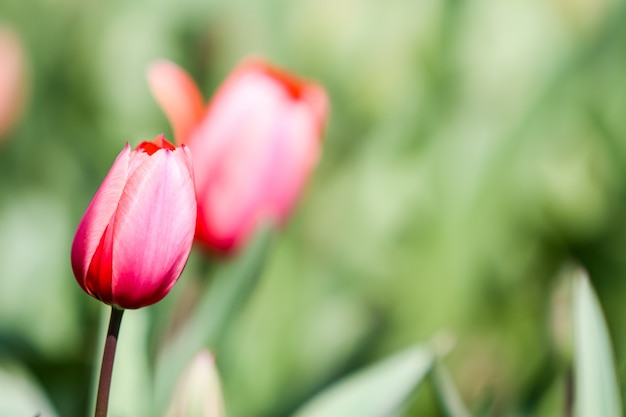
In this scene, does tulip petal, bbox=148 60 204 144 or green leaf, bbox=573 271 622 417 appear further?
tulip petal, bbox=148 60 204 144

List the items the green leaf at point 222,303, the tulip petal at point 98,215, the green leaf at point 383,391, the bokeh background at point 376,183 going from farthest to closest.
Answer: the bokeh background at point 376,183 → the green leaf at point 222,303 → the green leaf at point 383,391 → the tulip petal at point 98,215

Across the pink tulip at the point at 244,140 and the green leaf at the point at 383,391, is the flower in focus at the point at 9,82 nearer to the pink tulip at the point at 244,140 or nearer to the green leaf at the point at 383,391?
the pink tulip at the point at 244,140

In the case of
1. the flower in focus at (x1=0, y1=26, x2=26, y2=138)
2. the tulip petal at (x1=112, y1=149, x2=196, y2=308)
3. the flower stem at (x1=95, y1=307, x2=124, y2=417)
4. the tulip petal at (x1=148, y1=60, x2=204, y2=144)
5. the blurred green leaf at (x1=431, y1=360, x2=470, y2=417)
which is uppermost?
the flower in focus at (x1=0, y1=26, x2=26, y2=138)

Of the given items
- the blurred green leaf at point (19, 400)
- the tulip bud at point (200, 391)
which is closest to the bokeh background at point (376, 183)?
the blurred green leaf at point (19, 400)

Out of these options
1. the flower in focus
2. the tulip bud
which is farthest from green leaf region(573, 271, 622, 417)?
the flower in focus

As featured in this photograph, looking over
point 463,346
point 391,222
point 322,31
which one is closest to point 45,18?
point 322,31

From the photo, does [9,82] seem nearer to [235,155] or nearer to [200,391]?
[235,155]

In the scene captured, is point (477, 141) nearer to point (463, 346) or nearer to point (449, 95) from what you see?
point (449, 95)

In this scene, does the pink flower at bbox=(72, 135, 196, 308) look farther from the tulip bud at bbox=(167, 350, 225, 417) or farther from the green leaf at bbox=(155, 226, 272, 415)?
the green leaf at bbox=(155, 226, 272, 415)
